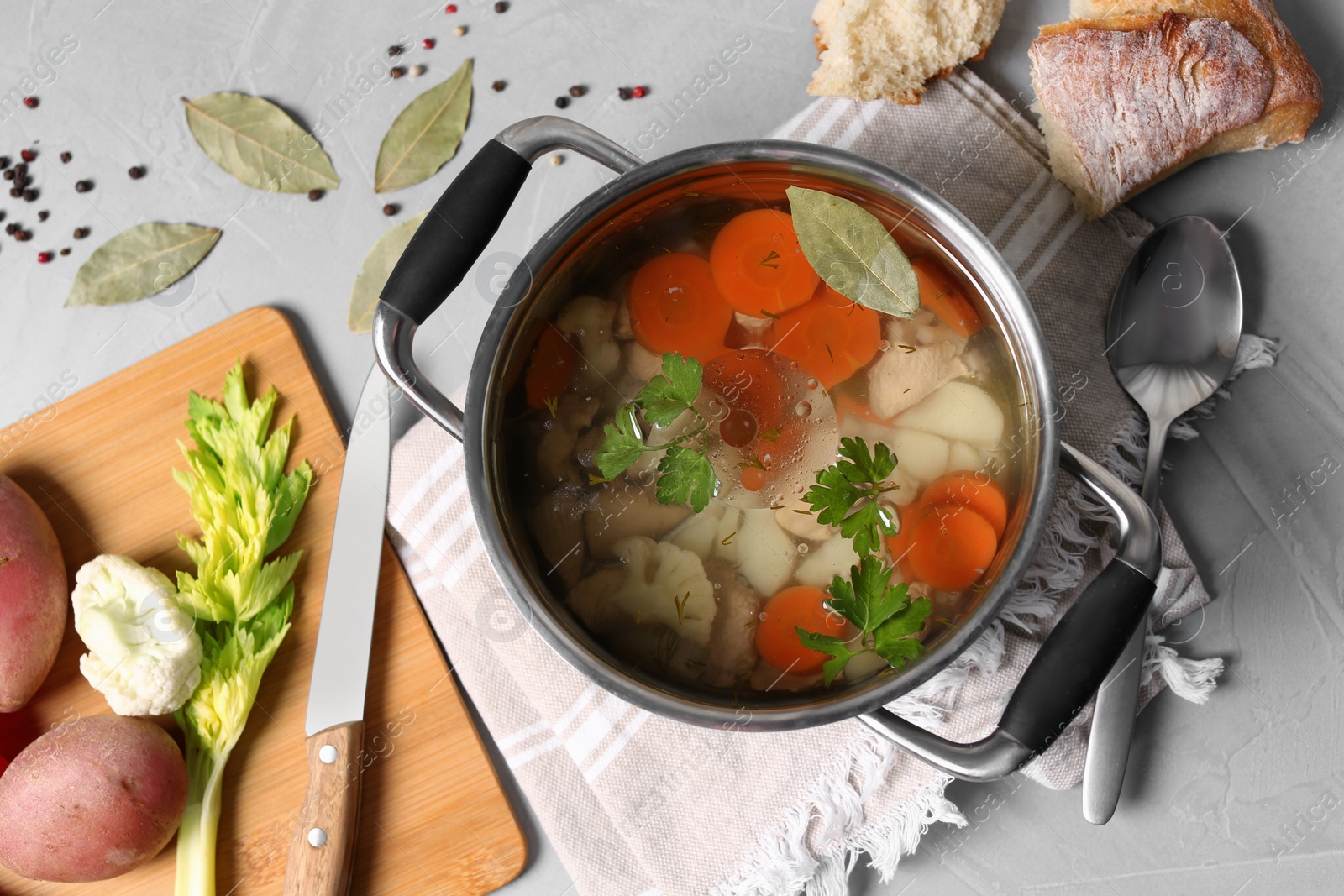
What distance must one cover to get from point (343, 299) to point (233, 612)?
0.42 meters

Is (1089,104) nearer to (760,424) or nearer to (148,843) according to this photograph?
(760,424)

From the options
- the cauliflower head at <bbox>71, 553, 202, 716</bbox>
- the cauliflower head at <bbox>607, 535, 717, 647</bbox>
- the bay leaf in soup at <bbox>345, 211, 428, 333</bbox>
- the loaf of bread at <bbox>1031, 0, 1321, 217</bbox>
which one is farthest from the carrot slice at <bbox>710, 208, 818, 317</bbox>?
the cauliflower head at <bbox>71, 553, 202, 716</bbox>

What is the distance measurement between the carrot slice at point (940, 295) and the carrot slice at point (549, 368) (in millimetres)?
331

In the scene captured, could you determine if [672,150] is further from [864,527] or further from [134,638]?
[134,638]

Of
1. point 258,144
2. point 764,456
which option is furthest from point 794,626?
point 258,144

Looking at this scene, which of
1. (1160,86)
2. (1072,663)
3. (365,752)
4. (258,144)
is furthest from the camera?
(258,144)

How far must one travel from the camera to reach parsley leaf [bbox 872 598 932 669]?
2.50ft

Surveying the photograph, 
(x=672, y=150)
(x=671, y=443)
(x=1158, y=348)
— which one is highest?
(x=672, y=150)

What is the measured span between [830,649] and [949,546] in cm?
15

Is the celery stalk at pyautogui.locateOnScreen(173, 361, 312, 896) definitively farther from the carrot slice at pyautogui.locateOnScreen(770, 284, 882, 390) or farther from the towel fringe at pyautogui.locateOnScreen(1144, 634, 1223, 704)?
the towel fringe at pyautogui.locateOnScreen(1144, 634, 1223, 704)

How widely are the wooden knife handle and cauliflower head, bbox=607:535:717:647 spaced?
0.48 metres

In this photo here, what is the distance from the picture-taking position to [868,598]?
2.52ft

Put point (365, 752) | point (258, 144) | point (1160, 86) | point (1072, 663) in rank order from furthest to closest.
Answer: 1. point (258, 144)
2. point (365, 752)
3. point (1160, 86)
4. point (1072, 663)

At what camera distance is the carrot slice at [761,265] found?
2.68ft
